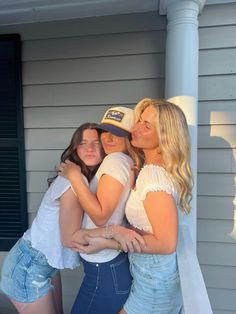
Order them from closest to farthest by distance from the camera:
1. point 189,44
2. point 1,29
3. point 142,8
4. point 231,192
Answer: point 189,44, point 142,8, point 231,192, point 1,29

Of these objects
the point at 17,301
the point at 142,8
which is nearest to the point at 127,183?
the point at 17,301

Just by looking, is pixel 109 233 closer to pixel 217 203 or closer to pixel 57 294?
pixel 57 294

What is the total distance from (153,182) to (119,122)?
0.33 meters

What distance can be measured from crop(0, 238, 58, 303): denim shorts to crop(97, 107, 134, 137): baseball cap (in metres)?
0.72

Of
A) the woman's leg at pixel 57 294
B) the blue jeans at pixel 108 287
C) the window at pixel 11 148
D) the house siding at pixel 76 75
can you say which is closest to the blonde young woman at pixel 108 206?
the blue jeans at pixel 108 287

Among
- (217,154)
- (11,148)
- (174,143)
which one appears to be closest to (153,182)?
(174,143)

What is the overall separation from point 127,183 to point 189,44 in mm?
879

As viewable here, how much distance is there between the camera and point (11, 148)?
2.29 metres

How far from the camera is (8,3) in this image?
1558 mm

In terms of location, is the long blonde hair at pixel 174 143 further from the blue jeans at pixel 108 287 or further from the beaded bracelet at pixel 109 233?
the blue jeans at pixel 108 287

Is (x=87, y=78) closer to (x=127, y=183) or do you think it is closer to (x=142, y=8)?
(x=142, y=8)

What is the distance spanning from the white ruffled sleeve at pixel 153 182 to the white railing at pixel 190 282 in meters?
0.26

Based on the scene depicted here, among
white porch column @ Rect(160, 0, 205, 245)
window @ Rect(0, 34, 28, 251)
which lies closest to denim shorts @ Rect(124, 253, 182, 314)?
white porch column @ Rect(160, 0, 205, 245)

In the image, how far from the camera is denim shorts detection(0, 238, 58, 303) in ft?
4.91
